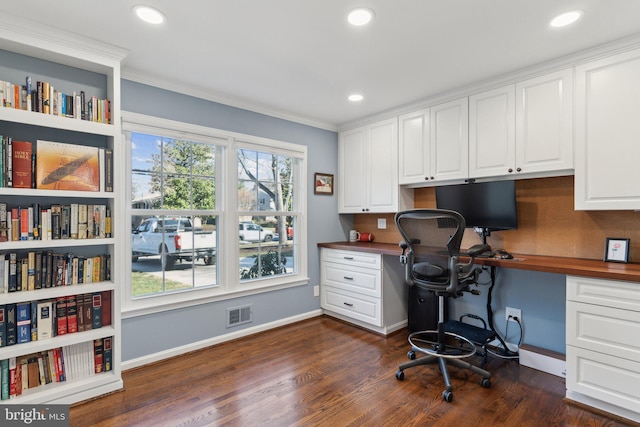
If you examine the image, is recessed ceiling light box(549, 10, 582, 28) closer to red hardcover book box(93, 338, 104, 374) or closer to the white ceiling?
the white ceiling

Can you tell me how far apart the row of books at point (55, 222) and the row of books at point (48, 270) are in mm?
137

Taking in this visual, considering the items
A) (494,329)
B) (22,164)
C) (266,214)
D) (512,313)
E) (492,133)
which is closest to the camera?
(22,164)

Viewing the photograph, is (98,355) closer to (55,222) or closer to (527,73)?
(55,222)

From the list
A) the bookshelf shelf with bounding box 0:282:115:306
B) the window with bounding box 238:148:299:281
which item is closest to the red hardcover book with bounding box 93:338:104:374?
the bookshelf shelf with bounding box 0:282:115:306

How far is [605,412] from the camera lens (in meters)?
1.91

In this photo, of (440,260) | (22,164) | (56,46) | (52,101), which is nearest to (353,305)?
(440,260)

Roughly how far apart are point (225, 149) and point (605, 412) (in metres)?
3.47

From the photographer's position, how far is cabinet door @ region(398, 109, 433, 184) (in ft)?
10.3

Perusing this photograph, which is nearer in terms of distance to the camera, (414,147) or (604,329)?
(604,329)

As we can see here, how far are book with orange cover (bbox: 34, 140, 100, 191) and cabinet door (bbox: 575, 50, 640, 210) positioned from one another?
345cm

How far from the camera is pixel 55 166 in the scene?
2051mm

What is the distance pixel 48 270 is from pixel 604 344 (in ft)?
11.6

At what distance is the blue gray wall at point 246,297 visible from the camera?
2586mm

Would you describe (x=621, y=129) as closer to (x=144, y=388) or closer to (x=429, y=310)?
(x=429, y=310)
